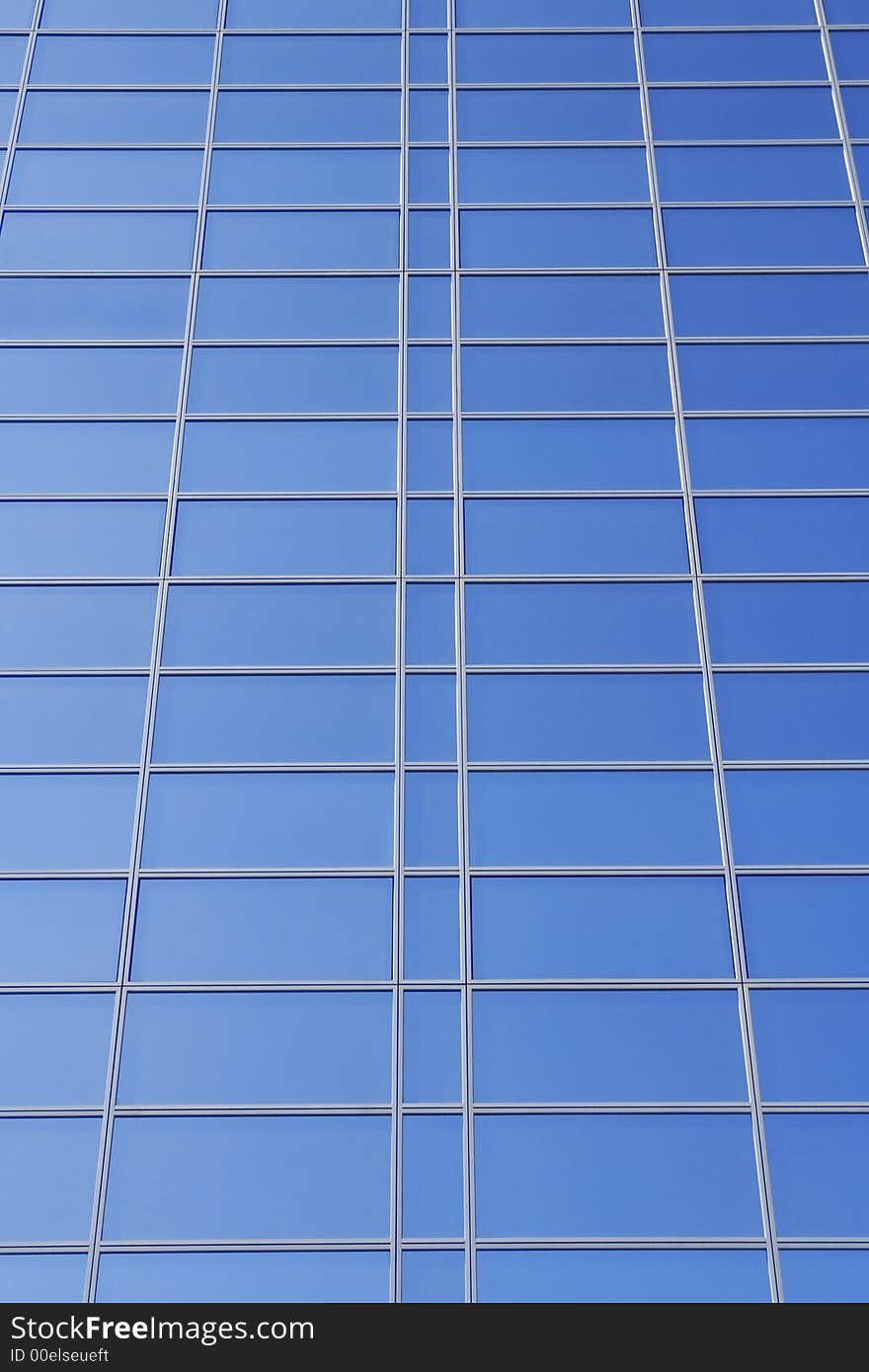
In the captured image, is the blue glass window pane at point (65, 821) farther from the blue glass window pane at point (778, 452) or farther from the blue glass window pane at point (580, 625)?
the blue glass window pane at point (778, 452)

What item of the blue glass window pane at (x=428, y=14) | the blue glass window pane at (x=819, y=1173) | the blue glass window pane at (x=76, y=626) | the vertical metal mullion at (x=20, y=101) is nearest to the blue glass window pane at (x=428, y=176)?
the blue glass window pane at (x=428, y=14)

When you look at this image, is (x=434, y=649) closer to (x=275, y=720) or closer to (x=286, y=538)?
(x=275, y=720)

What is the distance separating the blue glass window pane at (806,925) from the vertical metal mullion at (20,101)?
14.5m

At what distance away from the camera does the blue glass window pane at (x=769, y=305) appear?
2073 centimetres

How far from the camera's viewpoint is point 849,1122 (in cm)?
1576

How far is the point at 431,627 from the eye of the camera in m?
18.4

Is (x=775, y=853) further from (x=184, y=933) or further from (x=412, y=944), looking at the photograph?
(x=184, y=933)

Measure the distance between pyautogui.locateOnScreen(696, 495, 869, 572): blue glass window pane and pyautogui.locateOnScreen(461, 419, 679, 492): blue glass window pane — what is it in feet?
2.82

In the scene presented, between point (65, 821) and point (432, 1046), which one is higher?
point (65, 821)

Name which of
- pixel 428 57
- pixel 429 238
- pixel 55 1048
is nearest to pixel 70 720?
pixel 55 1048

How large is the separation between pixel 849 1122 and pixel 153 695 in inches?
369

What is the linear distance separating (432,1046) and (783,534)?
8.10m

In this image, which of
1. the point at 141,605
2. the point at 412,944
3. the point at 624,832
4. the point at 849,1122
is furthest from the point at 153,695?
the point at 849,1122

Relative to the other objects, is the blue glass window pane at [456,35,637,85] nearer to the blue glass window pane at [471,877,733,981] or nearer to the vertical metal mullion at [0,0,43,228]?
the vertical metal mullion at [0,0,43,228]
